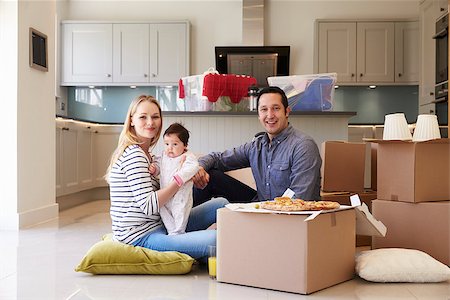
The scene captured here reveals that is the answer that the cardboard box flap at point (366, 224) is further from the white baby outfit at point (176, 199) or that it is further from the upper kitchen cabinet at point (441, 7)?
the upper kitchen cabinet at point (441, 7)

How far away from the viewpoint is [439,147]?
9.71 feet

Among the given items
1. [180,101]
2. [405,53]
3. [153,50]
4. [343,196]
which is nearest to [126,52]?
[153,50]

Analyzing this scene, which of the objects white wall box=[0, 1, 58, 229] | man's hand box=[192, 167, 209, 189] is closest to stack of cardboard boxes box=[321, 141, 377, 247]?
man's hand box=[192, 167, 209, 189]

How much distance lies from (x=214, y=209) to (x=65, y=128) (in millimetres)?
3137

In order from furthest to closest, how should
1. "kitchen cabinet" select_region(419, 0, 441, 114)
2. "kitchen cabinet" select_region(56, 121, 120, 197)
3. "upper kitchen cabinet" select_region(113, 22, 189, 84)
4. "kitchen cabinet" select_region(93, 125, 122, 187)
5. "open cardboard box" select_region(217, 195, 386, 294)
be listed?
"upper kitchen cabinet" select_region(113, 22, 189, 84)
"kitchen cabinet" select_region(93, 125, 122, 187)
"kitchen cabinet" select_region(419, 0, 441, 114)
"kitchen cabinet" select_region(56, 121, 120, 197)
"open cardboard box" select_region(217, 195, 386, 294)

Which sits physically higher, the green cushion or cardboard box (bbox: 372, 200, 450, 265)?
cardboard box (bbox: 372, 200, 450, 265)

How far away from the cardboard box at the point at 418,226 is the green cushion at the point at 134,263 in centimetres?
103

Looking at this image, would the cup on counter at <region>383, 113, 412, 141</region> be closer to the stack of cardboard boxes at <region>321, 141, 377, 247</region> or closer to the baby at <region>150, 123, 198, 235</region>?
the stack of cardboard boxes at <region>321, 141, 377, 247</region>

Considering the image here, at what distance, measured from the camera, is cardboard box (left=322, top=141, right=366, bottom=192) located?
3.53 m

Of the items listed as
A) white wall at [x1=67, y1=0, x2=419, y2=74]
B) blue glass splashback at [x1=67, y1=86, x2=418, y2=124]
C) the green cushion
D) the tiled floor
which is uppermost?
white wall at [x1=67, y1=0, x2=419, y2=74]

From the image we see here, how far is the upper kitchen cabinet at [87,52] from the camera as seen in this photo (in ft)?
24.5

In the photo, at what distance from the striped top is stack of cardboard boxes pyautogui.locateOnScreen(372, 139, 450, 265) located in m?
1.17

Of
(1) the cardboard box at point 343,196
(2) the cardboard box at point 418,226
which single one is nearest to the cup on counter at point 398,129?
(2) the cardboard box at point 418,226

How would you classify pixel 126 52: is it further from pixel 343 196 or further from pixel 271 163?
pixel 271 163
